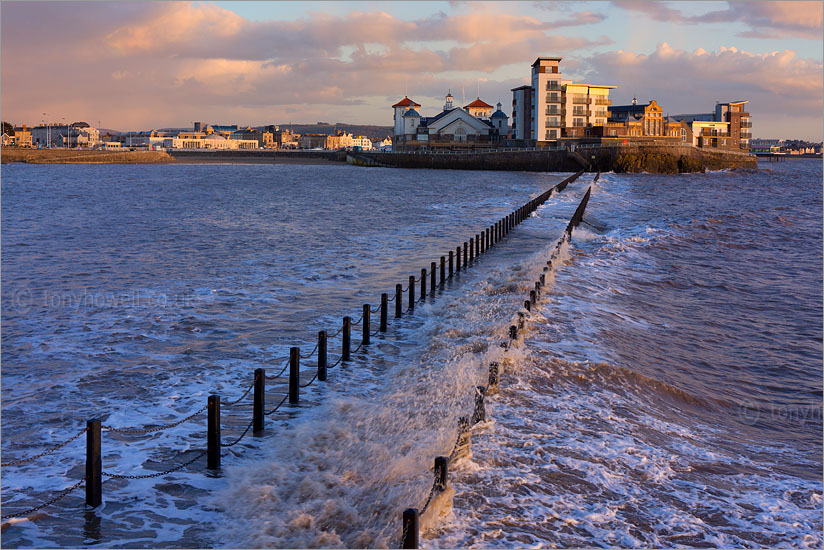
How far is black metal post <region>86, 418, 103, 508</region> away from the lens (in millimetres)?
8273

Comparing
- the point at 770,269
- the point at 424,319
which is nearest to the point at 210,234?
the point at 424,319

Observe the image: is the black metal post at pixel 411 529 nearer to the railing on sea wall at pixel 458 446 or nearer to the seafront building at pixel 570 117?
the railing on sea wall at pixel 458 446

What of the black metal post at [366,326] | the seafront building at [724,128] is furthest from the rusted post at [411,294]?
the seafront building at [724,128]

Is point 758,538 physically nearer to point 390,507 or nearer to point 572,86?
point 390,507

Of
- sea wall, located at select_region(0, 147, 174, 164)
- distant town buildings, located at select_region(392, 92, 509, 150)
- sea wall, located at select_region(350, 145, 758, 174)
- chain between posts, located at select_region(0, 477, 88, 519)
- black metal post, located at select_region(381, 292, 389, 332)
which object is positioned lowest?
chain between posts, located at select_region(0, 477, 88, 519)

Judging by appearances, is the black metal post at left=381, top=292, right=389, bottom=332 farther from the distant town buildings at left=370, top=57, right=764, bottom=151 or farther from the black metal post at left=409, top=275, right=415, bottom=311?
the distant town buildings at left=370, top=57, right=764, bottom=151

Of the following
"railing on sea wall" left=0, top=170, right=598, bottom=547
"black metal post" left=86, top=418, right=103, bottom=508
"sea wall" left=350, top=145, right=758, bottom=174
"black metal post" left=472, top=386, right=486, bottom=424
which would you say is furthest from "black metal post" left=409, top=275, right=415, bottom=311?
"sea wall" left=350, top=145, right=758, bottom=174

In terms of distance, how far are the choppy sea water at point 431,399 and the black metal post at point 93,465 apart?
22 centimetres

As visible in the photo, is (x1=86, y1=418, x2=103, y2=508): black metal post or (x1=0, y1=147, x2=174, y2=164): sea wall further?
(x1=0, y1=147, x2=174, y2=164): sea wall

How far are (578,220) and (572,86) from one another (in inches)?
3685

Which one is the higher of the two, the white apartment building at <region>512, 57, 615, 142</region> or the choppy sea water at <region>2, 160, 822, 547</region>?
the white apartment building at <region>512, 57, 615, 142</region>

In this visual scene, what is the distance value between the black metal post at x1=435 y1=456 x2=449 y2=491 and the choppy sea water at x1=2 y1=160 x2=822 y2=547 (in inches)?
11.2

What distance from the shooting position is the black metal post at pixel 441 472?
767cm

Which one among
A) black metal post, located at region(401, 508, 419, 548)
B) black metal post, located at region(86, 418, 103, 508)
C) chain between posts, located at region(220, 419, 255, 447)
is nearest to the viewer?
black metal post, located at region(401, 508, 419, 548)
